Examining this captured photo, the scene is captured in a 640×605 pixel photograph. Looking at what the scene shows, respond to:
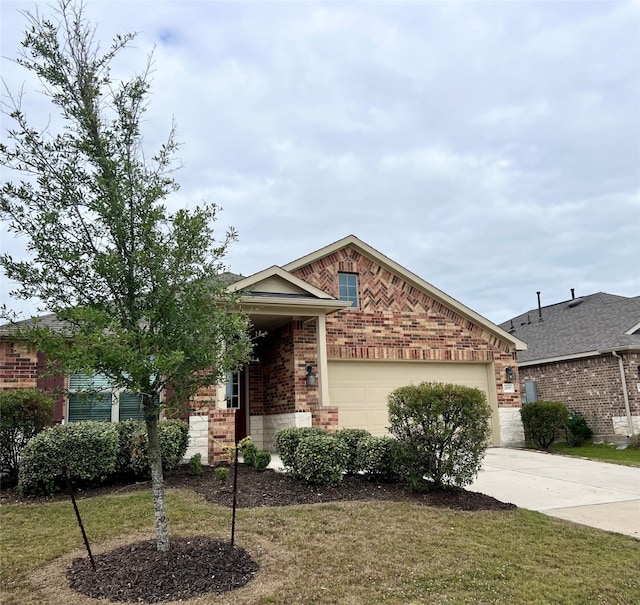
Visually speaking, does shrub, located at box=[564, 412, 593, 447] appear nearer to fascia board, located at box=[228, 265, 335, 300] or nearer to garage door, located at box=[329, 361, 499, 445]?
garage door, located at box=[329, 361, 499, 445]

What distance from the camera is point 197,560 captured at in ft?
15.1

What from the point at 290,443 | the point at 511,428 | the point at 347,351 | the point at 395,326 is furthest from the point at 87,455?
the point at 511,428

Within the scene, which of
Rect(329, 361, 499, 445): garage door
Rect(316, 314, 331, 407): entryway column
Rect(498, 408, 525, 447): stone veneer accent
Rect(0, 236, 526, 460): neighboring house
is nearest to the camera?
Rect(0, 236, 526, 460): neighboring house

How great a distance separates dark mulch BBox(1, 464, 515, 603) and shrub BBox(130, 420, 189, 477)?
2.74 ft

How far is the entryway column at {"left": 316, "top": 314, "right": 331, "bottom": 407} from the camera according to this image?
460 inches

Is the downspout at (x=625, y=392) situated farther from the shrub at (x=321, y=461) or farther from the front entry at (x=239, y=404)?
the shrub at (x=321, y=461)

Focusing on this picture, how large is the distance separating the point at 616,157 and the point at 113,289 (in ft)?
47.0

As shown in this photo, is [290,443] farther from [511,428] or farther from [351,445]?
[511,428]

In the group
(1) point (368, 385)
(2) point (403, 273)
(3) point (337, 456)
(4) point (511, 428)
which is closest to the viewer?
(3) point (337, 456)

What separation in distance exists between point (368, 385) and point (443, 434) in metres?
5.95

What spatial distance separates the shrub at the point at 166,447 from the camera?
26.4ft

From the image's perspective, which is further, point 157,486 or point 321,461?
point 321,461

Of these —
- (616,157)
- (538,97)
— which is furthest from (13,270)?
(616,157)

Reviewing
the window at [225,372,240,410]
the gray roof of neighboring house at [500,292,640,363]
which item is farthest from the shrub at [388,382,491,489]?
the gray roof of neighboring house at [500,292,640,363]
